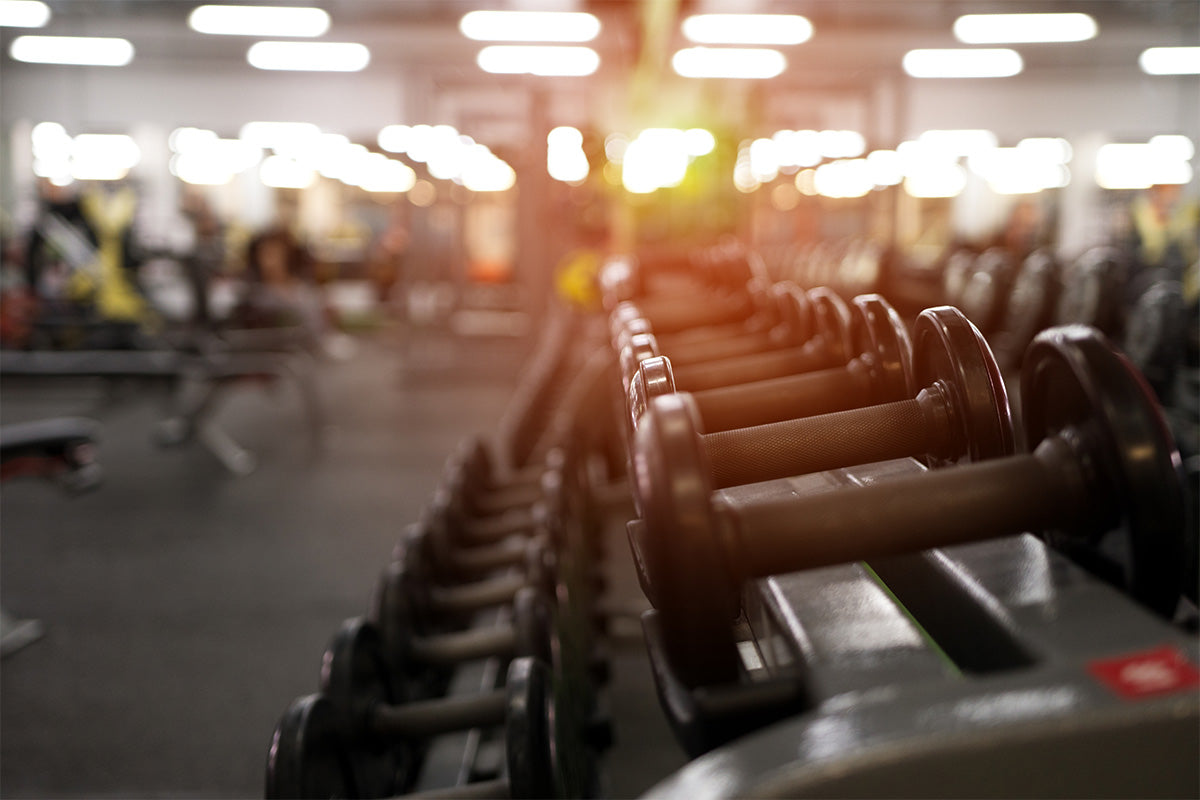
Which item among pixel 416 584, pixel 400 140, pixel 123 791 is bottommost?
pixel 123 791

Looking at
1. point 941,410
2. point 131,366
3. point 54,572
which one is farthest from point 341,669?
point 131,366

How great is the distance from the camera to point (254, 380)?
509 cm

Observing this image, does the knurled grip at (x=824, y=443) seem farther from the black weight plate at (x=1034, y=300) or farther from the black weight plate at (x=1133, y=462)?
the black weight plate at (x=1034, y=300)

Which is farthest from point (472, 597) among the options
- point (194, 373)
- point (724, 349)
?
point (194, 373)

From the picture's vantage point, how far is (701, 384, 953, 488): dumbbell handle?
0.90 meters

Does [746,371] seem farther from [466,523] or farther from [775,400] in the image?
[466,523]

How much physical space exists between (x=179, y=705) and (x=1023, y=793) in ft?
8.15

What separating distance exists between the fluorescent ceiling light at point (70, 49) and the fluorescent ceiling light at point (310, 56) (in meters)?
1.50

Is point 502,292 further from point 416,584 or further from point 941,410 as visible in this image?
point 941,410

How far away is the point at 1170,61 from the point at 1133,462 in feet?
39.2

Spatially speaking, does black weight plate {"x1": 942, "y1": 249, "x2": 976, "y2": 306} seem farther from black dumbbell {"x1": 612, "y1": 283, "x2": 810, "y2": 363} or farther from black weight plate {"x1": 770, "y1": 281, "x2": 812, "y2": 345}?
black weight plate {"x1": 770, "y1": 281, "x2": 812, "y2": 345}

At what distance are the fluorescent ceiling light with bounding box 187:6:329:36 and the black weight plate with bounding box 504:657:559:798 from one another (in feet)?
28.0

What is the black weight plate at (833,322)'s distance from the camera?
1.18 m

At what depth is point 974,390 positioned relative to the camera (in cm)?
84
